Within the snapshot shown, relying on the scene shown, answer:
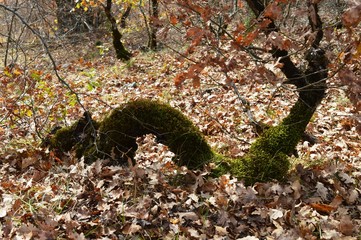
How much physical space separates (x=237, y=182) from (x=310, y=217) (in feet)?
2.63

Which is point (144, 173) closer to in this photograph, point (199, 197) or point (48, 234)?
point (199, 197)

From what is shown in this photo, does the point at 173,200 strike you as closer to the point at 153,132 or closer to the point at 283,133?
the point at 153,132

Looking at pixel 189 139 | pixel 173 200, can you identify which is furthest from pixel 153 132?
pixel 173 200

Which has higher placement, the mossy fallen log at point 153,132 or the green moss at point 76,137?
the green moss at point 76,137

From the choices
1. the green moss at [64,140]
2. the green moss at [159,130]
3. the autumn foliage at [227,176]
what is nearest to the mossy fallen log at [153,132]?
the green moss at [159,130]

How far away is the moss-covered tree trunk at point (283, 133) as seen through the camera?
375 centimetres

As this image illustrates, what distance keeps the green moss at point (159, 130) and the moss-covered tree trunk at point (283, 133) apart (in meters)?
0.43

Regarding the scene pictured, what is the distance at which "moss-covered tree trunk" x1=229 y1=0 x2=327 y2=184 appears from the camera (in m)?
3.75

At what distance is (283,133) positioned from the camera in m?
3.96

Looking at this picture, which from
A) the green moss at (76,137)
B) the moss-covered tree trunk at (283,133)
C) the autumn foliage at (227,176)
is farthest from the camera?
the green moss at (76,137)

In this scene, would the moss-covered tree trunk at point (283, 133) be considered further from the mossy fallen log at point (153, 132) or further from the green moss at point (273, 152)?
the mossy fallen log at point (153, 132)

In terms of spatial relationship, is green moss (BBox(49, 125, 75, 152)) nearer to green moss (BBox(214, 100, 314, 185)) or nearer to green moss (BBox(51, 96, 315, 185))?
green moss (BBox(51, 96, 315, 185))

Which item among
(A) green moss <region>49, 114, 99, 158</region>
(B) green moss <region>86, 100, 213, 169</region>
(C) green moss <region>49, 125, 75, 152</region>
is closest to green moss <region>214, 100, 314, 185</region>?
(B) green moss <region>86, 100, 213, 169</region>

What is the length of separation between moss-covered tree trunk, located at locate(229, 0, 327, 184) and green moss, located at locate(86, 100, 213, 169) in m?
0.43
